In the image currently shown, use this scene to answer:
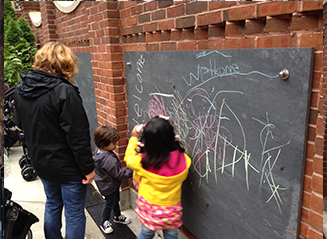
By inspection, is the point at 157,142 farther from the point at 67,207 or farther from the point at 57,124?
the point at 67,207

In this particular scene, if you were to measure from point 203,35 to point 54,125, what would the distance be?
1.41m

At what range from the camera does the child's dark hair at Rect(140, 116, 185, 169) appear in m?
2.20

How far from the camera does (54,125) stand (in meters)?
2.35

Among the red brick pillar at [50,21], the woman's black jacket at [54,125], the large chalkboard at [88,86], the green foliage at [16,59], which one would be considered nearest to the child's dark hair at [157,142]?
the woman's black jacket at [54,125]

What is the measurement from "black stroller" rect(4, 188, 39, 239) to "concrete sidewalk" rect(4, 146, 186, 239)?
2.08ft

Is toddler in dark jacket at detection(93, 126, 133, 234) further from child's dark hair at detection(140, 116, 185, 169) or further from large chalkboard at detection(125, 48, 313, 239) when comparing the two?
child's dark hair at detection(140, 116, 185, 169)

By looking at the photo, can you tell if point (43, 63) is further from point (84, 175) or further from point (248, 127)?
point (248, 127)

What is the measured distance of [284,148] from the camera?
1612 millimetres

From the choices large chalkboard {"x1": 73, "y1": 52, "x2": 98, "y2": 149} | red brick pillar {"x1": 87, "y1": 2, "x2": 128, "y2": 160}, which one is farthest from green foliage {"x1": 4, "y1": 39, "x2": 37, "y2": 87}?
red brick pillar {"x1": 87, "y1": 2, "x2": 128, "y2": 160}

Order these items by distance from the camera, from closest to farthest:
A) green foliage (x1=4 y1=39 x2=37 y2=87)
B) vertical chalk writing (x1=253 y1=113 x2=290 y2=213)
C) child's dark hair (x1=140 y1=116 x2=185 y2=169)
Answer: vertical chalk writing (x1=253 y1=113 x2=290 y2=213) < child's dark hair (x1=140 y1=116 x2=185 y2=169) < green foliage (x1=4 y1=39 x2=37 y2=87)

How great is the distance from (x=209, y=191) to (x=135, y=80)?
150 centimetres

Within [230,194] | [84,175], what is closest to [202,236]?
[230,194]

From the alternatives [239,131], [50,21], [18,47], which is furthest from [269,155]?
[18,47]

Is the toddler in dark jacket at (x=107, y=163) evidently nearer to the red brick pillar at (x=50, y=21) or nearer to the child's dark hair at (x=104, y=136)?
the child's dark hair at (x=104, y=136)
